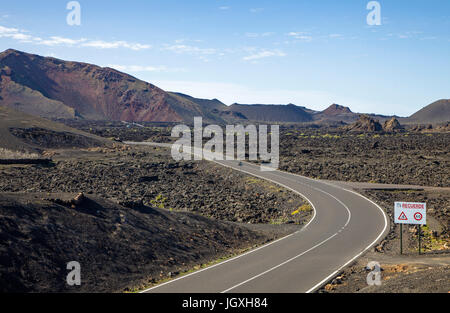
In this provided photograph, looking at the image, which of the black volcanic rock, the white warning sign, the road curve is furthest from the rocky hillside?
the black volcanic rock

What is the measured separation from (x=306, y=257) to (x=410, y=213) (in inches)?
215

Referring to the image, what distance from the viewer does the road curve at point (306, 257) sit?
15172mm

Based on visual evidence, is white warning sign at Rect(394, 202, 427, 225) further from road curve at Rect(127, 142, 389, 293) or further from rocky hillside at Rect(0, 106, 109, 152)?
rocky hillside at Rect(0, 106, 109, 152)

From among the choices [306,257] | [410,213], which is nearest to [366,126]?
[410,213]

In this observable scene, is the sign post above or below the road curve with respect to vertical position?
above

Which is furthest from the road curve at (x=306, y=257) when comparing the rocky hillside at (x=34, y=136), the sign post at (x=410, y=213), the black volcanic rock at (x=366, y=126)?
the black volcanic rock at (x=366, y=126)

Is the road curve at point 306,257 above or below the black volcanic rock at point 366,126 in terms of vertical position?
below

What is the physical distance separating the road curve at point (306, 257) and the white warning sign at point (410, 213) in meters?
2.16

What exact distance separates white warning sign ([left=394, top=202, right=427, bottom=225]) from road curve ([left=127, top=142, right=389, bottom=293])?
2.16 meters

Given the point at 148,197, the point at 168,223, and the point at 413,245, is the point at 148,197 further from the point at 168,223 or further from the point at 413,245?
the point at 413,245

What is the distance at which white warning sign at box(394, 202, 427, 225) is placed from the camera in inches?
799

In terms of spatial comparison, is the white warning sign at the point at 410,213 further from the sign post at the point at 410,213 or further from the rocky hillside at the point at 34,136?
the rocky hillside at the point at 34,136
